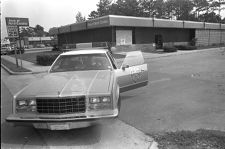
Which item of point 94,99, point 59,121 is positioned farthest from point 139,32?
point 59,121

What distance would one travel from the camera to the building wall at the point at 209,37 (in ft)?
129

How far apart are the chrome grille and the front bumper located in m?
0.12

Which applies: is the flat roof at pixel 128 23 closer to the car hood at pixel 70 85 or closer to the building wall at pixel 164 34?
the building wall at pixel 164 34

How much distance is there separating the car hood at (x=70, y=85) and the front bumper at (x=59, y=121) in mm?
388

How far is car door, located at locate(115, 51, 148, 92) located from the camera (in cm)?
567

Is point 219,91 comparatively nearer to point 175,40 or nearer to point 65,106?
point 65,106

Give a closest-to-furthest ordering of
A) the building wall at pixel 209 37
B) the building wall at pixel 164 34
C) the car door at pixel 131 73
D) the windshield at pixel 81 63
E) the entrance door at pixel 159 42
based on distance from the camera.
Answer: the windshield at pixel 81 63 → the car door at pixel 131 73 → the building wall at pixel 164 34 → the entrance door at pixel 159 42 → the building wall at pixel 209 37

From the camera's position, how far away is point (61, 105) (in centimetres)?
355

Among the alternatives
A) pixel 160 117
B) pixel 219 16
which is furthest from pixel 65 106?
pixel 219 16

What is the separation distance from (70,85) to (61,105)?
0.50 metres

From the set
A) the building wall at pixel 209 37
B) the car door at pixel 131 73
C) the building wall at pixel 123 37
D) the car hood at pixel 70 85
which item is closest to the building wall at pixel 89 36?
the building wall at pixel 123 37

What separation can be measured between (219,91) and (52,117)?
5.84 metres

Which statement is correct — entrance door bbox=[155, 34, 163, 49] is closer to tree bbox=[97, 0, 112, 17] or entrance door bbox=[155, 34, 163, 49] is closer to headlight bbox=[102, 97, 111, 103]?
headlight bbox=[102, 97, 111, 103]

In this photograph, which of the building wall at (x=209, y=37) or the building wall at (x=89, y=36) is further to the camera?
the building wall at (x=209, y=37)
